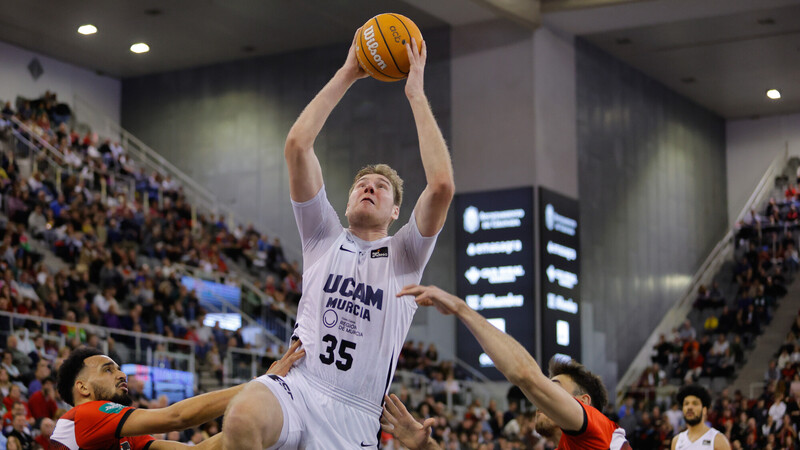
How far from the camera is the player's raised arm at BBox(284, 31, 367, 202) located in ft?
18.0

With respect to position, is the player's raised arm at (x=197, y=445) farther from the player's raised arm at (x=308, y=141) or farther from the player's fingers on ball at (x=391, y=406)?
the player's raised arm at (x=308, y=141)

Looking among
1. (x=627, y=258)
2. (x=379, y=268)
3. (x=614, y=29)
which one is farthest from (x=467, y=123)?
(x=379, y=268)

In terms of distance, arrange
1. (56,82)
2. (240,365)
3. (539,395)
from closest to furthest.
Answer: (539,395), (240,365), (56,82)

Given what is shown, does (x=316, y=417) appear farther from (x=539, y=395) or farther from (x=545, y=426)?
(x=545, y=426)

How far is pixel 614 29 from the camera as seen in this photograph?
26859 millimetres

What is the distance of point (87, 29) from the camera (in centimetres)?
2720

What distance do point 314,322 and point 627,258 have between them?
80.0 feet

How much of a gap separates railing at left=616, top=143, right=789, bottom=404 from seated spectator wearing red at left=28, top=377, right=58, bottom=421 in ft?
49.4

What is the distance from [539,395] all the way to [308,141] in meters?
1.69

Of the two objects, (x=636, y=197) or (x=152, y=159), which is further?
(x=152, y=159)

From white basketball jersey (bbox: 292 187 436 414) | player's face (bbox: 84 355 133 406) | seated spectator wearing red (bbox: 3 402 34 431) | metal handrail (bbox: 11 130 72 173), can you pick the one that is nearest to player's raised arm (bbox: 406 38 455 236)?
white basketball jersey (bbox: 292 187 436 414)

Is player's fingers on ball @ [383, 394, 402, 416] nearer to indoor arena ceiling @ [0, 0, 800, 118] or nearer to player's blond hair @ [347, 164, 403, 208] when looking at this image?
player's blond hair @ [347, 164, 403, 208]

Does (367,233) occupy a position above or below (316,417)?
above

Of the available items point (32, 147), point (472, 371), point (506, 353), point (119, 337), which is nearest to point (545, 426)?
point (506, 353)
